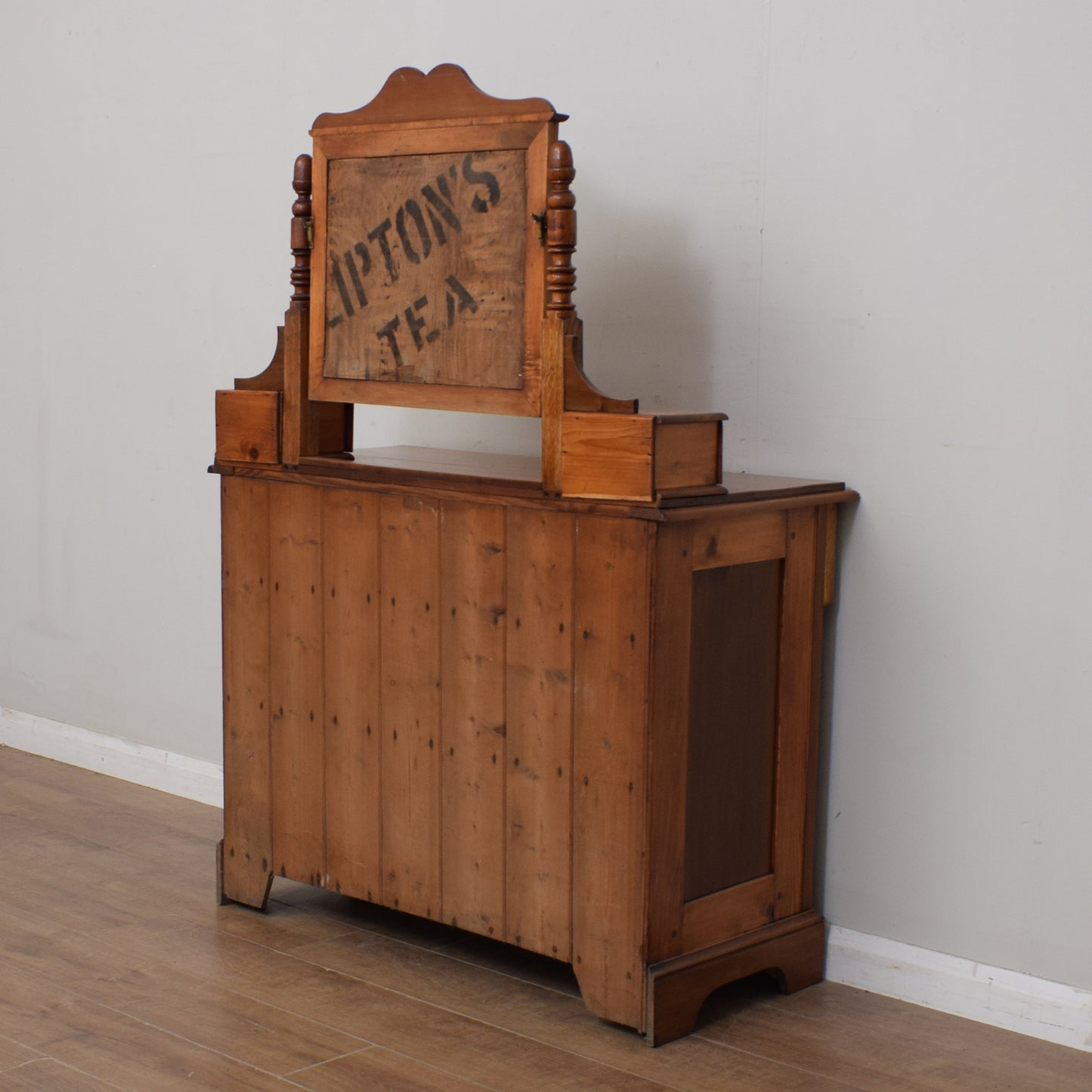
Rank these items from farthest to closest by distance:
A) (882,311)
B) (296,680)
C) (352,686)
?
1. (296,680)
2. (352,686)
3. (882,311)

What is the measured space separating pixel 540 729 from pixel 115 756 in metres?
2.09

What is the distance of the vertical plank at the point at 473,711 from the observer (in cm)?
289

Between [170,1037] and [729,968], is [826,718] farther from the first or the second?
[170,1037]

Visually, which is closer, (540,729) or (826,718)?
(540,729)

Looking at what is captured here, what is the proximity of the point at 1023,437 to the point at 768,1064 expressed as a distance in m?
1.17

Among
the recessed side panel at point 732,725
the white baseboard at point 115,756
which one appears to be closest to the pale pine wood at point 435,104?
the recessed side panel at point 732,725

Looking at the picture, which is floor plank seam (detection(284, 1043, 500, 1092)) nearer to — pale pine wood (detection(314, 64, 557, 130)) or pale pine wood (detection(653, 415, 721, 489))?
pale pine wood (detection(653, 415, 721, 489))

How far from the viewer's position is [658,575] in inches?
104

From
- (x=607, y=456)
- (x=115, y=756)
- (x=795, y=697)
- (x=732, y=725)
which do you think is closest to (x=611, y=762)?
(x=732, y=725)

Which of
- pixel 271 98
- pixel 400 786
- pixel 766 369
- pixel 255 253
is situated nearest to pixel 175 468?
pixel 255 253

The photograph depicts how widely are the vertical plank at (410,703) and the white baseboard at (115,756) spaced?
1216 millimetres

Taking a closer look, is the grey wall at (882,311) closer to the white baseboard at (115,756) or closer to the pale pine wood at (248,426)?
the pale pine wood at (248,426)

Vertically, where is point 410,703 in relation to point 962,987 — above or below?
above

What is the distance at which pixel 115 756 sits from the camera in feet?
14.8
